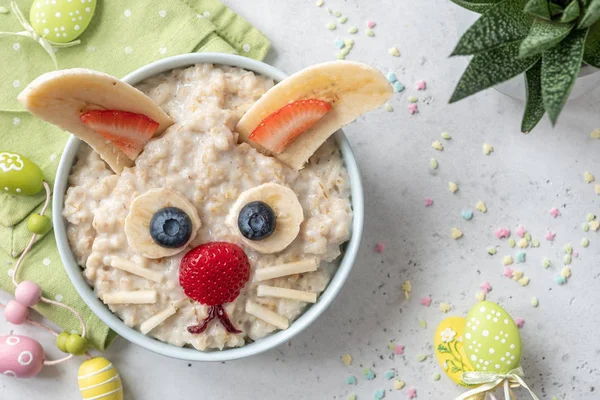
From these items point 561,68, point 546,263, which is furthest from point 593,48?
point 546,263

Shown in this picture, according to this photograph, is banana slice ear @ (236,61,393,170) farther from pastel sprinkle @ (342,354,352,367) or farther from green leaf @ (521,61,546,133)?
pastel sprinkle @ (342,354,352,367)

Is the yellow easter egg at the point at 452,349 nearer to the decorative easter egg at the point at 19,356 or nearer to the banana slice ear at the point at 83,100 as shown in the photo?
the banana slice ear at the point at 83,100

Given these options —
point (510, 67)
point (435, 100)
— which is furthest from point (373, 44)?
point (510, 67)

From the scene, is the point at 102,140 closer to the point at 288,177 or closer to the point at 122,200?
the point at 122,200

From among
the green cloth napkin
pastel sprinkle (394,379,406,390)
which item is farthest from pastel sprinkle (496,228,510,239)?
the green cloth napkin

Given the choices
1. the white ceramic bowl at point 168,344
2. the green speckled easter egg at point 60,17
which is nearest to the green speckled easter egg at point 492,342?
the white ceramic bowl at point 168,344

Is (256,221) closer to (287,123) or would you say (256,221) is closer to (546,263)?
(287,123)
